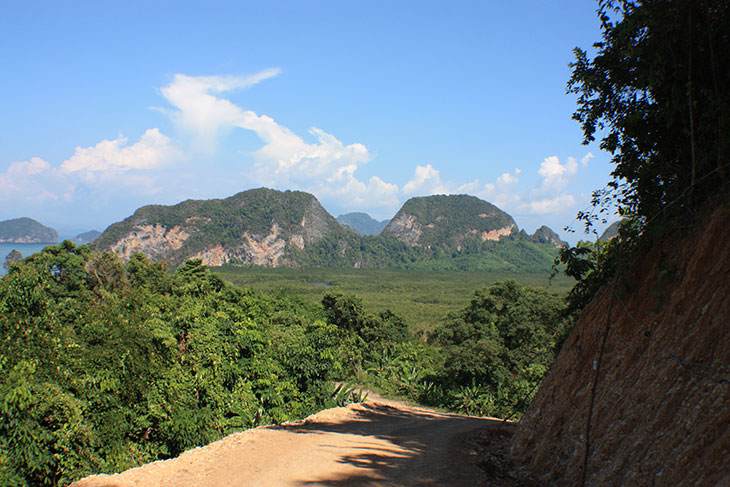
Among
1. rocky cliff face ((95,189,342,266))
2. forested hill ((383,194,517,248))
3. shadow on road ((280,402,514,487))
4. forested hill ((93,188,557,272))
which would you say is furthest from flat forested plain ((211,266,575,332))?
forested hill ((383,194,517,248))

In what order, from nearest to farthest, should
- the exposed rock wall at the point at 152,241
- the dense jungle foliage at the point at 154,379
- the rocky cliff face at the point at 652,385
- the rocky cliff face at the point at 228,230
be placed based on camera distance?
the rocky cliff face at the point at 652,385 < the dense jungle foliage at the point at 154,379 < the exposed rock wall at the point at 152,241 < the rocky cliff face at the point at 228,230

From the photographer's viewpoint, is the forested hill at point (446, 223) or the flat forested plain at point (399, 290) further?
the forested hill at point (446, 223)

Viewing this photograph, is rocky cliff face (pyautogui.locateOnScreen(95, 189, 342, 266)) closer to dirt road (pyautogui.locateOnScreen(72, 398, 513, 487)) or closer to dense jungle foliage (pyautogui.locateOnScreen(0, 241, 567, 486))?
dense jungle foliage (pyautogui.locateOnScreen(0, 241, 567, 486))

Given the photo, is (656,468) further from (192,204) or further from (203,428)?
(192,204)

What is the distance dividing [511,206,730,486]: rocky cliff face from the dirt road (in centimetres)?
99

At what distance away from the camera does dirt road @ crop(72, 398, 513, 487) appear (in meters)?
5.23

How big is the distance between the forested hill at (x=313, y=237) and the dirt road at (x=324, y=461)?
113 meters

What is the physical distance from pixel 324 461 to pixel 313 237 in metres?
142

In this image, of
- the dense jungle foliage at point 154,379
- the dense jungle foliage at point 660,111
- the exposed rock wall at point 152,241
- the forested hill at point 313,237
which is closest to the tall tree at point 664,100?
the dense jungle foliage at point 660,111

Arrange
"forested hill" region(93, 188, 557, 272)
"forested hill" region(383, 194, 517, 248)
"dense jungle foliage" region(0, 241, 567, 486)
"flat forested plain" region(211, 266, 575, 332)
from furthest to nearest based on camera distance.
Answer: "forested hill" region(383, 194, 517, 248) < "forested hill" region(93, 188, 557, 272) < "flat forested plain" region(211, 266, 575, 332) < "dense jungle foliage" region(0, 241, 567, 486)

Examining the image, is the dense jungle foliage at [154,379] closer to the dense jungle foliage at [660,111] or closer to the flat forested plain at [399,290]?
the dense jungle foliage at [660,111]

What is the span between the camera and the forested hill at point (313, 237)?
4744 inches

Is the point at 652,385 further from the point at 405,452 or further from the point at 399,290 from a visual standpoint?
the point at 399,290

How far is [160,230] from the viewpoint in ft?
394
